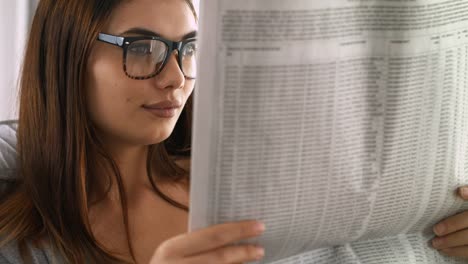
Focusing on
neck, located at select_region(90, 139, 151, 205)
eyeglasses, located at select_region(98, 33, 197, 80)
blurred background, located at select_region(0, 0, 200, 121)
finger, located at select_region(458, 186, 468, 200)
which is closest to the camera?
finger, located at select_region(458, 186, 468, 200)

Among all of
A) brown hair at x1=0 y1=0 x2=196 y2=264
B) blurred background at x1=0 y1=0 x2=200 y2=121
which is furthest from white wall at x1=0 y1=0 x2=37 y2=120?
brown hair at x1=0 y1=0 x2=196 y2=264

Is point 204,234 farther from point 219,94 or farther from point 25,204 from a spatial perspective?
point 25,204

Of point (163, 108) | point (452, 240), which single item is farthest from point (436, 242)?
point (163, 108)

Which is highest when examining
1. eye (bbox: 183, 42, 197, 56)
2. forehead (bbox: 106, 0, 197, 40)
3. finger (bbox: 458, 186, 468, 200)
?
forehead (bbox: 106, 0, 197, 40)

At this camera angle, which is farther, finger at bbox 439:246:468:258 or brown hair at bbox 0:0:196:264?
brown hair at bbox 0:0:196:264

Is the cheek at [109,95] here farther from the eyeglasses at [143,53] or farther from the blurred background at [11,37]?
the blurred background at [11,37]

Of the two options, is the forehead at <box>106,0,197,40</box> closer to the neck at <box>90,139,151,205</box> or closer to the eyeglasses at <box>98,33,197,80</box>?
the eyeglasses at <box>98,33,197,80</box>

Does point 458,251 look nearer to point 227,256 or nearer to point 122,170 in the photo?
point 227,256

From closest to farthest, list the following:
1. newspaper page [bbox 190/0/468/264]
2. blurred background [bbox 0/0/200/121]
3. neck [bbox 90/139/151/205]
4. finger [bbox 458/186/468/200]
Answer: newspaper page [bbox 190/0/468/264]
finger [bbox 458/186/468/200]
neck [bbox 90/139/151/205]
blurred background [bbox 0/0/200/121]

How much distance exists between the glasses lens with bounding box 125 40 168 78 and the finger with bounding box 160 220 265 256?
473 millimetres

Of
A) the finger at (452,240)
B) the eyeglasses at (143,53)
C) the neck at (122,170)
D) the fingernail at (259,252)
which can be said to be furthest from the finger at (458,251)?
the neck at (122,170)

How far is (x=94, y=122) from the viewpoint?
1.20 m

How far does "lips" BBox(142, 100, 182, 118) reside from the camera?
112 centimetres

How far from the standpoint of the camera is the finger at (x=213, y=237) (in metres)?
0.68
